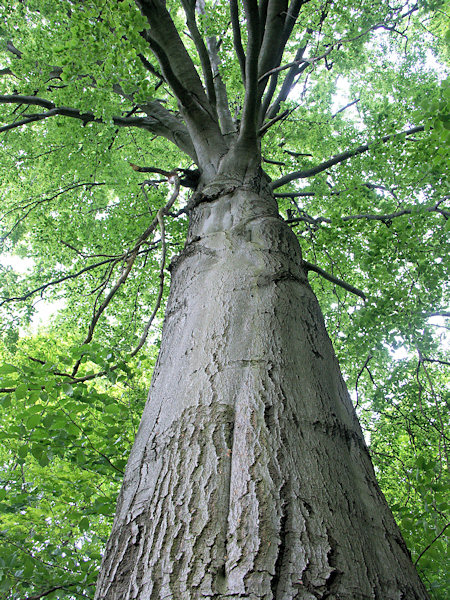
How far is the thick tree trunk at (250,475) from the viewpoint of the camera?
94 cm

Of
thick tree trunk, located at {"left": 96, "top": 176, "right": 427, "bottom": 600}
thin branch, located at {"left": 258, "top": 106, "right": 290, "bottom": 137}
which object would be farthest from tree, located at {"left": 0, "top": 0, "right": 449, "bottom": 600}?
thin branch, located at {"left": 258, "top": 106, "right": 290, "bottom": 137}

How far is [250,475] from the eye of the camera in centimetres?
112

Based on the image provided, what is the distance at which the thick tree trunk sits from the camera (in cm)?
94

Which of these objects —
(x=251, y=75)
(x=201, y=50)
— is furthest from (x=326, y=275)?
(x=201, y=50)

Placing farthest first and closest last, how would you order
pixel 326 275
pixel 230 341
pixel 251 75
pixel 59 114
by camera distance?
pixel 59 114 < pixel 326 275 < pixel 251 75 < pixel 230 341

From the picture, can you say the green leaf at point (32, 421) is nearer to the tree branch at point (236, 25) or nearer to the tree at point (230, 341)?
the tree at point (230, 341)

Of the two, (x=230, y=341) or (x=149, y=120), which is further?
(x=149, y=120)

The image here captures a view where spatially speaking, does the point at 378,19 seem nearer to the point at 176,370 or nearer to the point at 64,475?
the point at 176,370

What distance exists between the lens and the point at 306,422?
1303mm

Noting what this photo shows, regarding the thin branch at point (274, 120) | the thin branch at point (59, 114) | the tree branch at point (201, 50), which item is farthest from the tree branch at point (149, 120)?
the thin branch at point (274, 120)

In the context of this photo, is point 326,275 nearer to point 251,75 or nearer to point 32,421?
point 251,75

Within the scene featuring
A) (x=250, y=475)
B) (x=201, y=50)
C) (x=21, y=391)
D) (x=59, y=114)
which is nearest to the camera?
(x=250, y=475)

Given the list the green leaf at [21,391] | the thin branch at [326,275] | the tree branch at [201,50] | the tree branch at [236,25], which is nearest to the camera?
the green leaf at [21,391]

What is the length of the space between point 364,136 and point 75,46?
4386 mm
